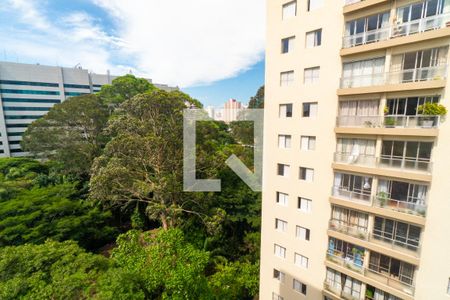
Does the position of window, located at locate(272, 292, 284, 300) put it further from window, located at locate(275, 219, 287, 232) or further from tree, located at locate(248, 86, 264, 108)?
tree, located at locate(248, 86, 264, 108)

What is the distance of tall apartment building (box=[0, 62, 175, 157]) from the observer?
42.8m

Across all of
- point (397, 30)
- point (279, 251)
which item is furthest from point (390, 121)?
point (279, 251)

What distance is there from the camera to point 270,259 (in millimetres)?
12648

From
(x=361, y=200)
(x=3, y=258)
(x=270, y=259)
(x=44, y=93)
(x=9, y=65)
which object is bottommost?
(x=270, y=259)

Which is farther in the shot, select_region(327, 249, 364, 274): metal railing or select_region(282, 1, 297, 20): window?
select_region(282, 1, 297, 20): window

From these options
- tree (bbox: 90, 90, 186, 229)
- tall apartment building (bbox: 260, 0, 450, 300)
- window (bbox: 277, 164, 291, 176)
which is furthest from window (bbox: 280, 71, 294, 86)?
tree (bbox: 90, 90, 186, 229)

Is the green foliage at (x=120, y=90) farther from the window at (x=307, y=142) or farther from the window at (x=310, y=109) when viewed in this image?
the window at (x=307, y=142)

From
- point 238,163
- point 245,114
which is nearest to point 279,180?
point 238,163

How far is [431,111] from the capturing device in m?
7.31

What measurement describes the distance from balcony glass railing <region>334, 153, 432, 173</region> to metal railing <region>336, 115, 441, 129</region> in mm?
1304

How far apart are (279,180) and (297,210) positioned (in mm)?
1814

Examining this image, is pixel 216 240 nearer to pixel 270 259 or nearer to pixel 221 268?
pixel 221 268

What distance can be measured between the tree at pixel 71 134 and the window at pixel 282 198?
23191mm

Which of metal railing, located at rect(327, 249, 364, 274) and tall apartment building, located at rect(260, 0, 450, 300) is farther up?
tall apartment building, located at rect(260, 0, 450, 300)
